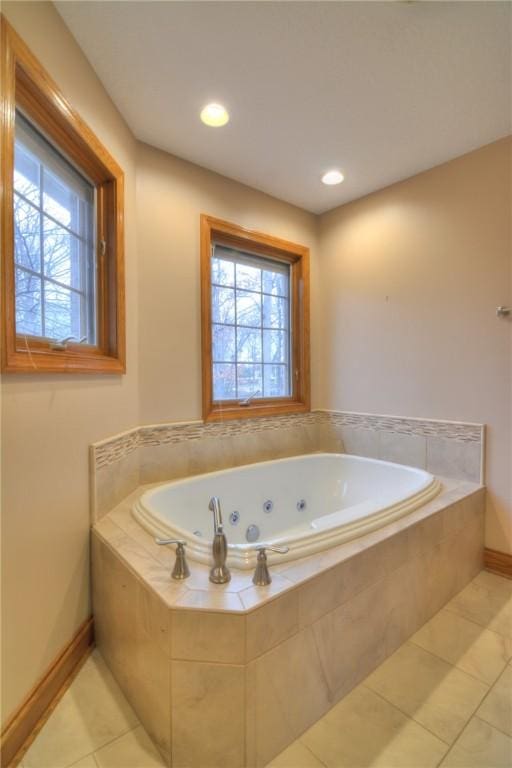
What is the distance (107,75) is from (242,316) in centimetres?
145

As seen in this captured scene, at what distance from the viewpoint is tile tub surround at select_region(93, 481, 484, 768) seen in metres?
0.99

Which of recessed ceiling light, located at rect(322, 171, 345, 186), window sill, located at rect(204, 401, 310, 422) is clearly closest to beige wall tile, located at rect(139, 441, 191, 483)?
window sill, located at rect(204, 401, 310, 422)

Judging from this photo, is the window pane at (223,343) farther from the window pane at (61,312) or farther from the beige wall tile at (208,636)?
the beige wall tile at (208,636)

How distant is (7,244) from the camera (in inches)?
41.1

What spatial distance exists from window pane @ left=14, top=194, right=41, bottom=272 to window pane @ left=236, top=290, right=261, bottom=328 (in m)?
1.40

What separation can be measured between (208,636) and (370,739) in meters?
0.66

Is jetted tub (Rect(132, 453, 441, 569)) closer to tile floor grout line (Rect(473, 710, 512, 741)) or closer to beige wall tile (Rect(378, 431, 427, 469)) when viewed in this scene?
beige wall tile (Rect(378, 431, 427, 469))

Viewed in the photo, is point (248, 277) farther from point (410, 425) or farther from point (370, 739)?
point (370, 739)

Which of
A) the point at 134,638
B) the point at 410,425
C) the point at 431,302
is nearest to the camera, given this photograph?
the point at 134,638

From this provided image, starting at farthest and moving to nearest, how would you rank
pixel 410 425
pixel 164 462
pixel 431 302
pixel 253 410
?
pixel 253 410
pixel 410 425
pixel 431 302
pixel 164 462

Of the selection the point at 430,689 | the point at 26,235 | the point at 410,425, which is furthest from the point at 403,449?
the point at 26,235

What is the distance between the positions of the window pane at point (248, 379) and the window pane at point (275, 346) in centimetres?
14

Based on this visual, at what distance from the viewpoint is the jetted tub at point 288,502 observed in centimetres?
134

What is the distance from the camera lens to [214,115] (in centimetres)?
179
